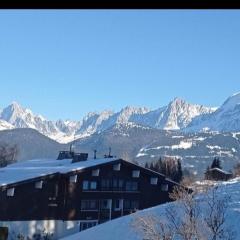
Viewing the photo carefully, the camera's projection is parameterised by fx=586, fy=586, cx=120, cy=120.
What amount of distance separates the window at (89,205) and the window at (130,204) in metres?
2.64

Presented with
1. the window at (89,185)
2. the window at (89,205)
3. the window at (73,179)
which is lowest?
the window at (89,205)

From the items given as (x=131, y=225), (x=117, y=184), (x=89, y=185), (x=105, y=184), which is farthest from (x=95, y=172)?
(x=131, y=225)

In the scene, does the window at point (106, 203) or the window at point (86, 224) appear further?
the window at point (106, 203)

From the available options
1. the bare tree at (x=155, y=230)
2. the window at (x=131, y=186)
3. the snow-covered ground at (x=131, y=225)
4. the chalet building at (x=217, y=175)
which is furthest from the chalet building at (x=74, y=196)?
the chalet building at (x=217, y=175)

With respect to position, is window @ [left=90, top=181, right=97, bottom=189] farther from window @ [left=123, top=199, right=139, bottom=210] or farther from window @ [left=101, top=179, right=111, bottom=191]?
window @ [left=123, top=199, right=139, bottom=210]

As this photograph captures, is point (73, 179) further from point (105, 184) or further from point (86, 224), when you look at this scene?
point (86, 224)

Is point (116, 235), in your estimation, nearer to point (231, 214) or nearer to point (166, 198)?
point (231, 214)

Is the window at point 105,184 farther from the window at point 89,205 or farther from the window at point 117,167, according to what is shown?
the window at point 89,205

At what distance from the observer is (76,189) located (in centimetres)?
4278

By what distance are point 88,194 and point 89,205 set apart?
31.8 inches

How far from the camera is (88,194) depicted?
43.2m

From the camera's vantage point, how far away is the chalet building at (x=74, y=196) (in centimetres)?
3944

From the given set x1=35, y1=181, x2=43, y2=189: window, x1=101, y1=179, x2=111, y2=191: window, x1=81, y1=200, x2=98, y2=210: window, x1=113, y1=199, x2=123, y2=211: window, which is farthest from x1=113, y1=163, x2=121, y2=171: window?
x1=35, y1=181, x2=43, y2=189: window

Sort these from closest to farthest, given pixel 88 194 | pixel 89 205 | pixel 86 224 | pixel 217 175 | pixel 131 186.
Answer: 1. pixel 86 224
2. pixel 89 205
3. pixel 88 194
4. pixel 131 186
5. pixel 217 175
